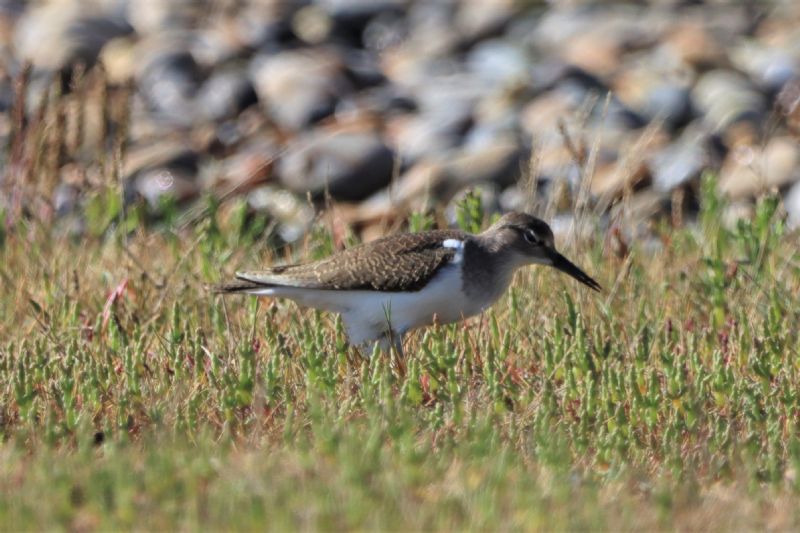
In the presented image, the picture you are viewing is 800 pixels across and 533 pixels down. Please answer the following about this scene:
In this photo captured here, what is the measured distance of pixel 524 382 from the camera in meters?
6.21

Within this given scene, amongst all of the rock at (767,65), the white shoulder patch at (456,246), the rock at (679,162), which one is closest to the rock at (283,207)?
the rock at (679,162)

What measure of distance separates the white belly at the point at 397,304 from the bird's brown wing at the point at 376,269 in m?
0.04

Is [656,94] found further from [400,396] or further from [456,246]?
[400,396]

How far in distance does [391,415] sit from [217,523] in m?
1.09

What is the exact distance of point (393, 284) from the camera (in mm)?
6812

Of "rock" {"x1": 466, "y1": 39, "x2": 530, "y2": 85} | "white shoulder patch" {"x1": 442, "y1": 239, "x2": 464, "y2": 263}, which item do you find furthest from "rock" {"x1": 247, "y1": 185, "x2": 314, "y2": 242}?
"rock" {"x1": 466, "y1": 39, "x2": 530, "y2": 85}

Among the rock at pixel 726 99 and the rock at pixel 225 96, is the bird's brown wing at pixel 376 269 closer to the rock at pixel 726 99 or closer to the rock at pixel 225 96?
the rock at pixel 726 99

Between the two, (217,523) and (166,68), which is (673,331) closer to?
(217,523)

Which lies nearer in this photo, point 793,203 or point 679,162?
point 793,203

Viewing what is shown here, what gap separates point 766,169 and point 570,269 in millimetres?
4716

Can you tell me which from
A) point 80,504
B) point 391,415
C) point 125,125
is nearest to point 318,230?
point 125,125

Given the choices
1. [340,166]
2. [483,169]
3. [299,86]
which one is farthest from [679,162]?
[299,86]

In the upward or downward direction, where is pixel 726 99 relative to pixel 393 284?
downward

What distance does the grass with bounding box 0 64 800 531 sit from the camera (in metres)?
4.40
